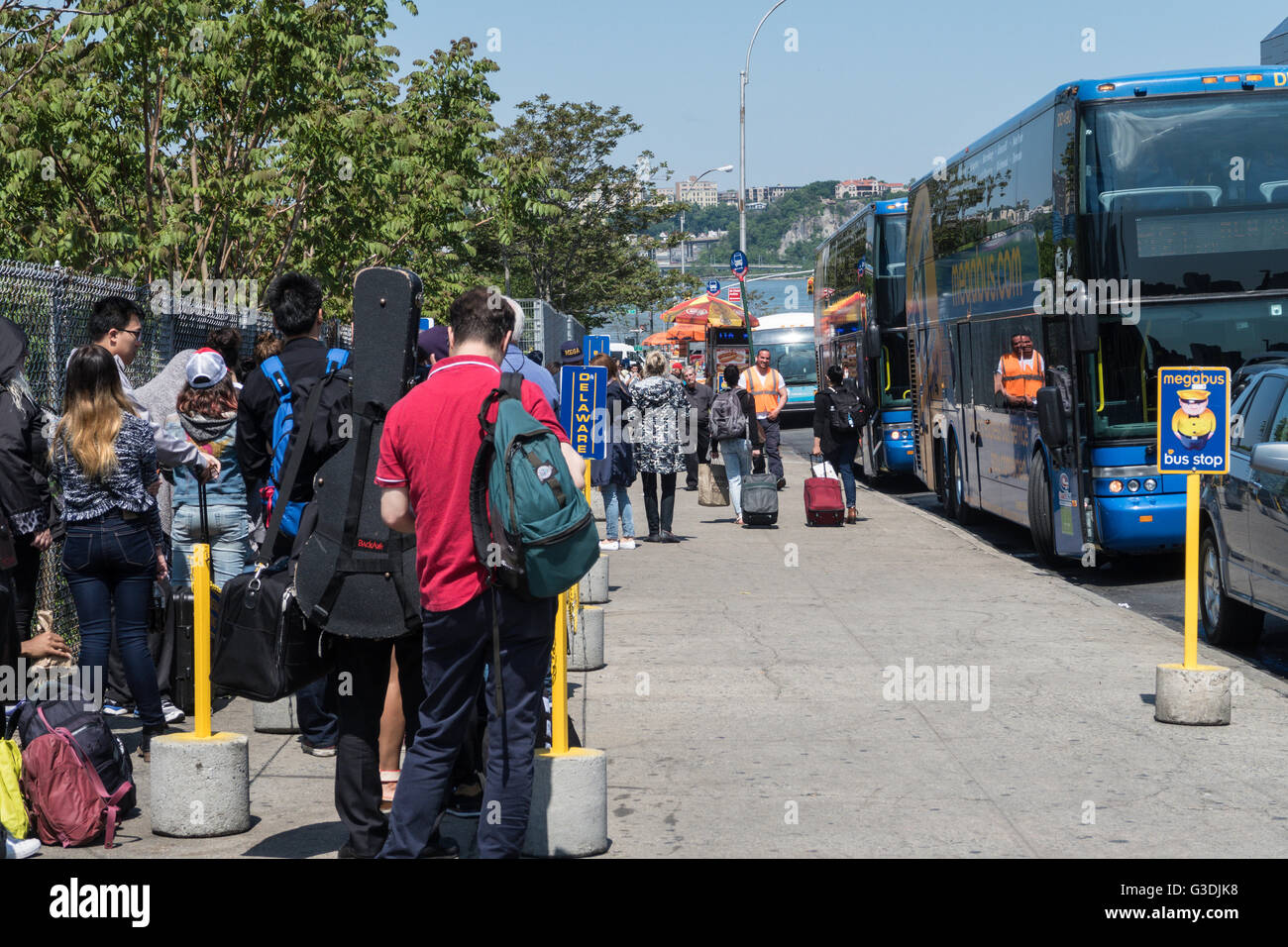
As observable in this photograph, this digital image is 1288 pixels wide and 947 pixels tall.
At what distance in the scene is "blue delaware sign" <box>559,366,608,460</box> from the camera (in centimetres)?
935

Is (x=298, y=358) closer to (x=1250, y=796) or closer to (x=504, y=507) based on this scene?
(x=504, y=507)

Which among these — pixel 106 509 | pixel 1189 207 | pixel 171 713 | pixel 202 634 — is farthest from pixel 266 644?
pixel 1189 207

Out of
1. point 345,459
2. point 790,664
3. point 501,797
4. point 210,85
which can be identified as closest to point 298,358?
point 345,459

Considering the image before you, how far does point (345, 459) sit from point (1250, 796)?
3.98 m

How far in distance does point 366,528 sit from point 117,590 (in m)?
2.26

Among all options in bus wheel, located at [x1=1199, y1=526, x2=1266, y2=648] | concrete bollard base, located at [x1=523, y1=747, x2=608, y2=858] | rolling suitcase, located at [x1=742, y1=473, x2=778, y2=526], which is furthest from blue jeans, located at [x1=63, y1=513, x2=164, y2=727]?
rolling suitcase, located at [x1=742, y1=473, x2=778, y2=526]

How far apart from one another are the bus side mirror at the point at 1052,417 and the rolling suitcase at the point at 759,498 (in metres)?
5.55

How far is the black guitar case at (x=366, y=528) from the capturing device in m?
5.42

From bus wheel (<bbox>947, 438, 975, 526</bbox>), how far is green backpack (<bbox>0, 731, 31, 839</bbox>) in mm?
14522

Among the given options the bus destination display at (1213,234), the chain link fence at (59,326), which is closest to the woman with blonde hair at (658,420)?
the bus destination display at (1213,234)

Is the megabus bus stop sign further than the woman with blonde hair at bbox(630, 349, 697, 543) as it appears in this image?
No

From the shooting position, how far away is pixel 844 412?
18.9m

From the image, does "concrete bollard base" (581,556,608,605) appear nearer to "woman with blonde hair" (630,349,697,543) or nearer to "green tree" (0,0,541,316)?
"woman with blonde hair" (630,349,697,543)
